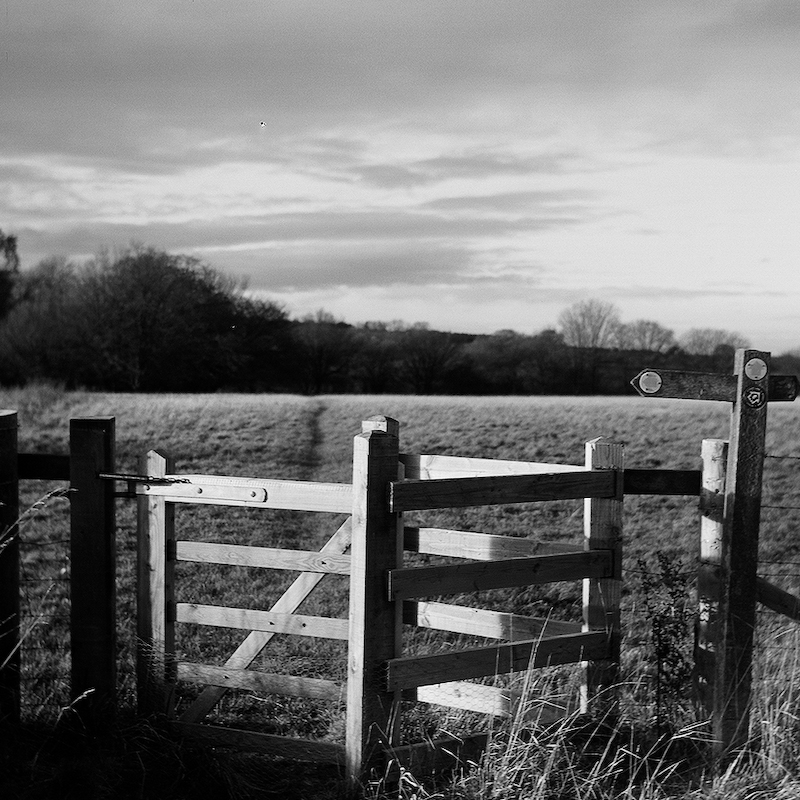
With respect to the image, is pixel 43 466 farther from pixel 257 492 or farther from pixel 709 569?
pixel 709 569

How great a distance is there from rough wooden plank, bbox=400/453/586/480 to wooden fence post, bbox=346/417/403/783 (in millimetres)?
802

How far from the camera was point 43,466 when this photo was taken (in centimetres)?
492

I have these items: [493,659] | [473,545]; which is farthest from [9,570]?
[493,659]

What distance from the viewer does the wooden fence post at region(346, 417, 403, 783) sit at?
4.10 meters

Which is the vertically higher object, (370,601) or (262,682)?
(370,601)

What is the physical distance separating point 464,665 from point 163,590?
1.72 m

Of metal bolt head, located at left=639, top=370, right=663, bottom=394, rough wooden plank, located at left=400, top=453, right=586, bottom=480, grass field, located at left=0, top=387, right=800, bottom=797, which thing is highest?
metal bolt head, located at left=639, top=370, right=663, bottom=394

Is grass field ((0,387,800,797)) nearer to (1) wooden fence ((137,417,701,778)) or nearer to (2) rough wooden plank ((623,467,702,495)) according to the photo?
(1) wooden fence ((137,417,701,778))

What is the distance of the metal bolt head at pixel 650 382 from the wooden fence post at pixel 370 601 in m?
1.48

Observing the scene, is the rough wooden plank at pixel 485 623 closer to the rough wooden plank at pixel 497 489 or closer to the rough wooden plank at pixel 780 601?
the rough wooden plank at pixel 497 489

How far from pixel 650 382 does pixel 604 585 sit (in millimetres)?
1128

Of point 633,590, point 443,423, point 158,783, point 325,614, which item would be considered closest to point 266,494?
point 158,783

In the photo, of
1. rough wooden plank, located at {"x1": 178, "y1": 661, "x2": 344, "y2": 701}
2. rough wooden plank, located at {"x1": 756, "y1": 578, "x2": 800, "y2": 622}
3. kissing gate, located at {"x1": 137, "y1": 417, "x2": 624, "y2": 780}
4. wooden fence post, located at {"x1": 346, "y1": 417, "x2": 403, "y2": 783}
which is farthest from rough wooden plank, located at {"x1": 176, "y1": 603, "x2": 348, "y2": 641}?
rough wooden plank, located at {"x1": 756, "y1": 578, "x2": 800, "y2": 622}

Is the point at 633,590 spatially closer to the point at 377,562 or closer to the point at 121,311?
the point at 377,562
